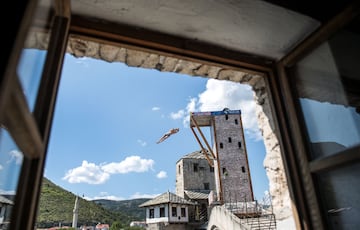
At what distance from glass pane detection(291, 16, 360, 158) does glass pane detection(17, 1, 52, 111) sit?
4.05 ft

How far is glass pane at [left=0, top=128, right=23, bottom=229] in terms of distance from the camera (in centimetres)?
66

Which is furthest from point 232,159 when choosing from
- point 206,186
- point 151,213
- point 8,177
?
point 8,177

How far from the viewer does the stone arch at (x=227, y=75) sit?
134 cm

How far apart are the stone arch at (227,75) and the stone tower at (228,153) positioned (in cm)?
1224

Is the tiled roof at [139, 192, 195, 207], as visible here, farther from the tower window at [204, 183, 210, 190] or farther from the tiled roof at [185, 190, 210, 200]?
the tower window at [204, 183, 210, 190]

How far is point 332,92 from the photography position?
1.28 m

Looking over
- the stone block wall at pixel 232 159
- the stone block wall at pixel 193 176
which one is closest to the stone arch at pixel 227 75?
the stone block wall at pixel 232 159


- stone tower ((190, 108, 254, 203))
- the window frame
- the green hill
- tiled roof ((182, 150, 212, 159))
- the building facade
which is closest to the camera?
the window frame

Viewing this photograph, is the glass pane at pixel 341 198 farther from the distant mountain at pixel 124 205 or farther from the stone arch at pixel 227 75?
the distant mountain at pixel 124 205

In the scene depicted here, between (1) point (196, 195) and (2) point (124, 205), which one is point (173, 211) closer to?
(1) point (196, 195)

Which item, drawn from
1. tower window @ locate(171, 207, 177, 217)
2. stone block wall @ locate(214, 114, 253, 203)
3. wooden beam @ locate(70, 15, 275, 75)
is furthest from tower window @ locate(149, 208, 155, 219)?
wooden beam @ locate(70, 15, 275, 75)

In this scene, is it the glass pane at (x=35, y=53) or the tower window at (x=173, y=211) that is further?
the tower window at (x=173, y=211)

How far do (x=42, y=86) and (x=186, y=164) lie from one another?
19.7 metres

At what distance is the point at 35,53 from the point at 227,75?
123 cm
